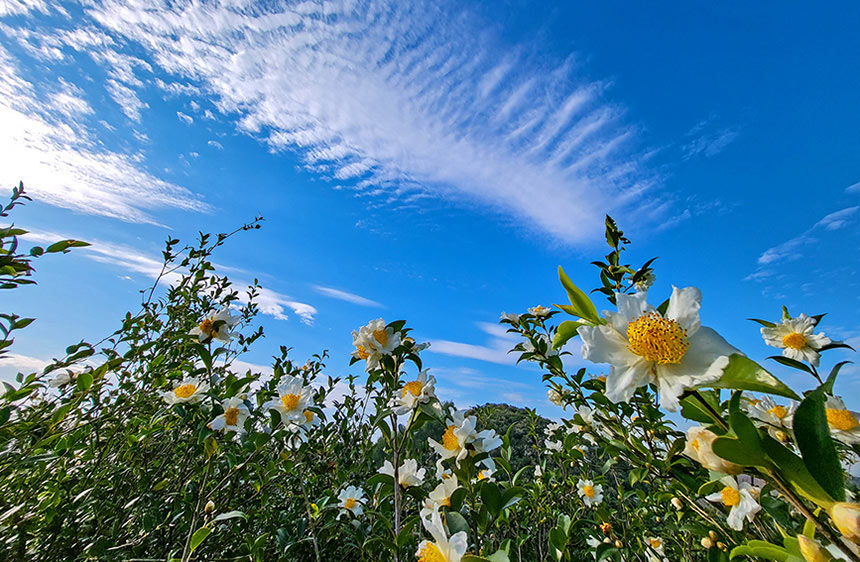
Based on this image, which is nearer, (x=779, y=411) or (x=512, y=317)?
(x=779, y=411)

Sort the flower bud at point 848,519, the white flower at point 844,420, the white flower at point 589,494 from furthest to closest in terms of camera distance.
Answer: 1. the white flower at point 589,494
2. the white flower at point 844,420
3. the flower bud at point 848,519

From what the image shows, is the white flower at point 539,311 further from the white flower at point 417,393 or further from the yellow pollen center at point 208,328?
the yellow pollen center at point 208,328

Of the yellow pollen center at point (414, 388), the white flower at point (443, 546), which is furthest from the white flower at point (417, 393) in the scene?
the white flower at point (443, 546)

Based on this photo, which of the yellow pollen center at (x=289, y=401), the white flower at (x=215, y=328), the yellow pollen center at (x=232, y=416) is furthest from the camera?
the white flower at (x=215, y=328)

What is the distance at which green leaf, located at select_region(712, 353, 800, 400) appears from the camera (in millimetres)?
483

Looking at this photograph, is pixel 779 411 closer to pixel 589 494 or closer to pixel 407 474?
pixel 407 474

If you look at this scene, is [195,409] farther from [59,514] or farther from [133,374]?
[133,374]

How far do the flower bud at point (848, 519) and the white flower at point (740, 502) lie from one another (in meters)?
0.98

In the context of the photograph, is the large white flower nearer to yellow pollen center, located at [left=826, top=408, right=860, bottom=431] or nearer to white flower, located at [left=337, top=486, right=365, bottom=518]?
yellow pollen center, located at [left=826, top=408, right=860, bottom=431]

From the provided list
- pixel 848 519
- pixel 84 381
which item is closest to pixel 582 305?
pixel 848 519

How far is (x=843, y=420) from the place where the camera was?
115cm

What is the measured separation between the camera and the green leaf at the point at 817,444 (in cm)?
46

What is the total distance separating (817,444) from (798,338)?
75.8 inches

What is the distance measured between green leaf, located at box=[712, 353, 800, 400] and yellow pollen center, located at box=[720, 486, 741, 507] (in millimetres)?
1083
